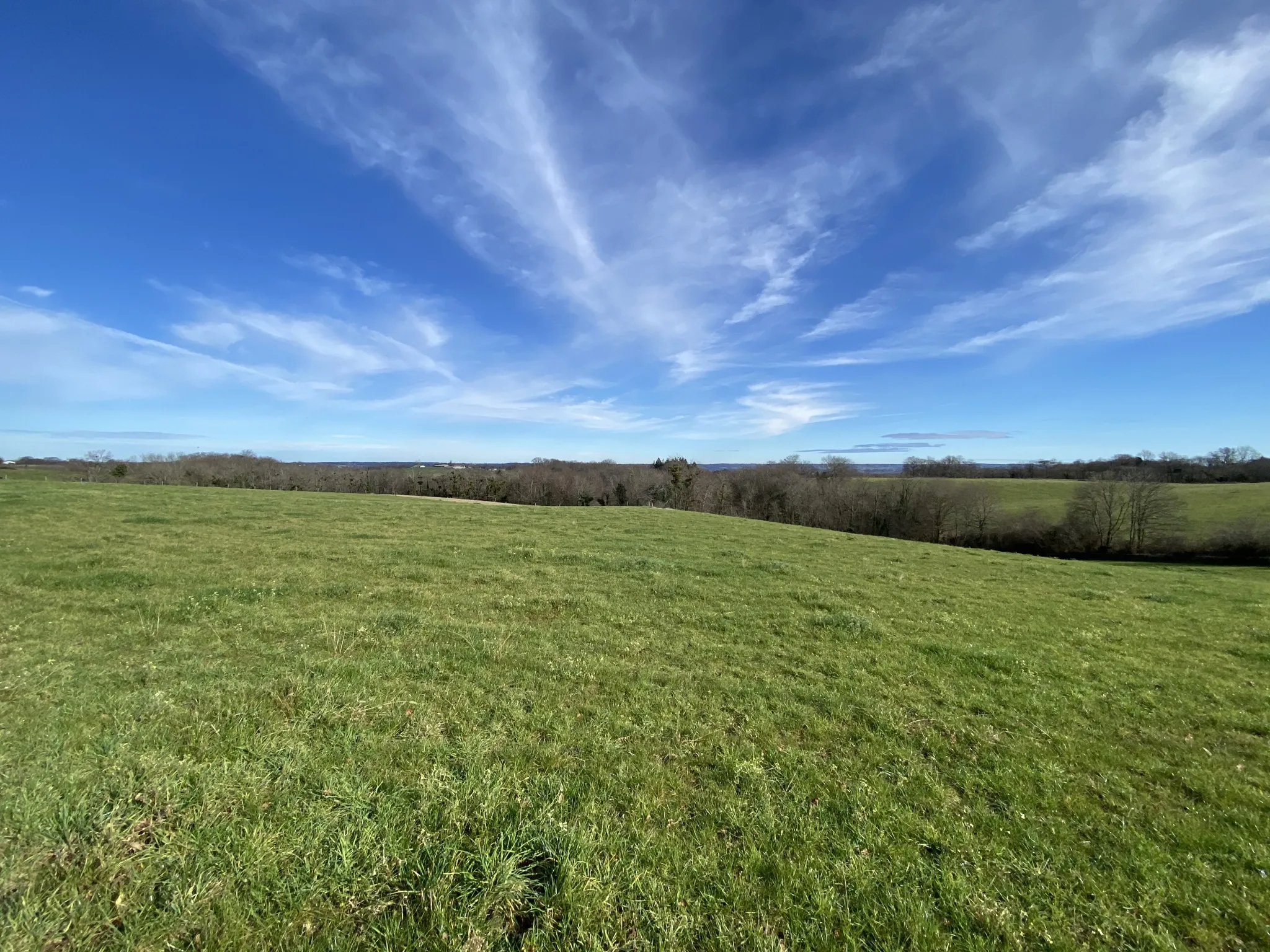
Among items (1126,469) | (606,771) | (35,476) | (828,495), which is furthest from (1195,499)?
(35,476)

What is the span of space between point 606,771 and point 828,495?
7511cm

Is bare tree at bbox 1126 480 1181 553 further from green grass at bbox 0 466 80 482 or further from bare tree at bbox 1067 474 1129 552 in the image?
green grass at bbox 0 466 80 482

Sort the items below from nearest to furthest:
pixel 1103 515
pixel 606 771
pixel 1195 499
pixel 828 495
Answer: pixel 606 771 → pixel 1103 515 → pixel 1195 499 → pixel 828 495

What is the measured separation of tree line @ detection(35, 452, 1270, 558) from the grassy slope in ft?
126

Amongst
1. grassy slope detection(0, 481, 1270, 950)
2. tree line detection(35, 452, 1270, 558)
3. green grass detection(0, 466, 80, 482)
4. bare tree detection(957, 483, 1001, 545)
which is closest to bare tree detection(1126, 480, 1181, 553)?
tree line detection(35, 452, 1270, 558)

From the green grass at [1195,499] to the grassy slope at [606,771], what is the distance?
6670 cm

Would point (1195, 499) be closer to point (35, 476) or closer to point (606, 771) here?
point (606, 771)

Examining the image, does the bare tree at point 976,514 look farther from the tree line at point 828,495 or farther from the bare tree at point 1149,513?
the bare tree at point 1149,513

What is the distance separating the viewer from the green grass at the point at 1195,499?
56150 millimetres

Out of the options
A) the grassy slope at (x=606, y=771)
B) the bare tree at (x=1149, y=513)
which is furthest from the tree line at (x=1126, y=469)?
the grassy slope at (x=606, y=771)

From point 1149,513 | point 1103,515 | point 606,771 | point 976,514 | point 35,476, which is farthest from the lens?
point 976,514

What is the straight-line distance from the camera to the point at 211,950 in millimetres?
2967

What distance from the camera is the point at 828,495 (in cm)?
7419

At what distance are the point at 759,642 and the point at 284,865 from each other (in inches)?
303
